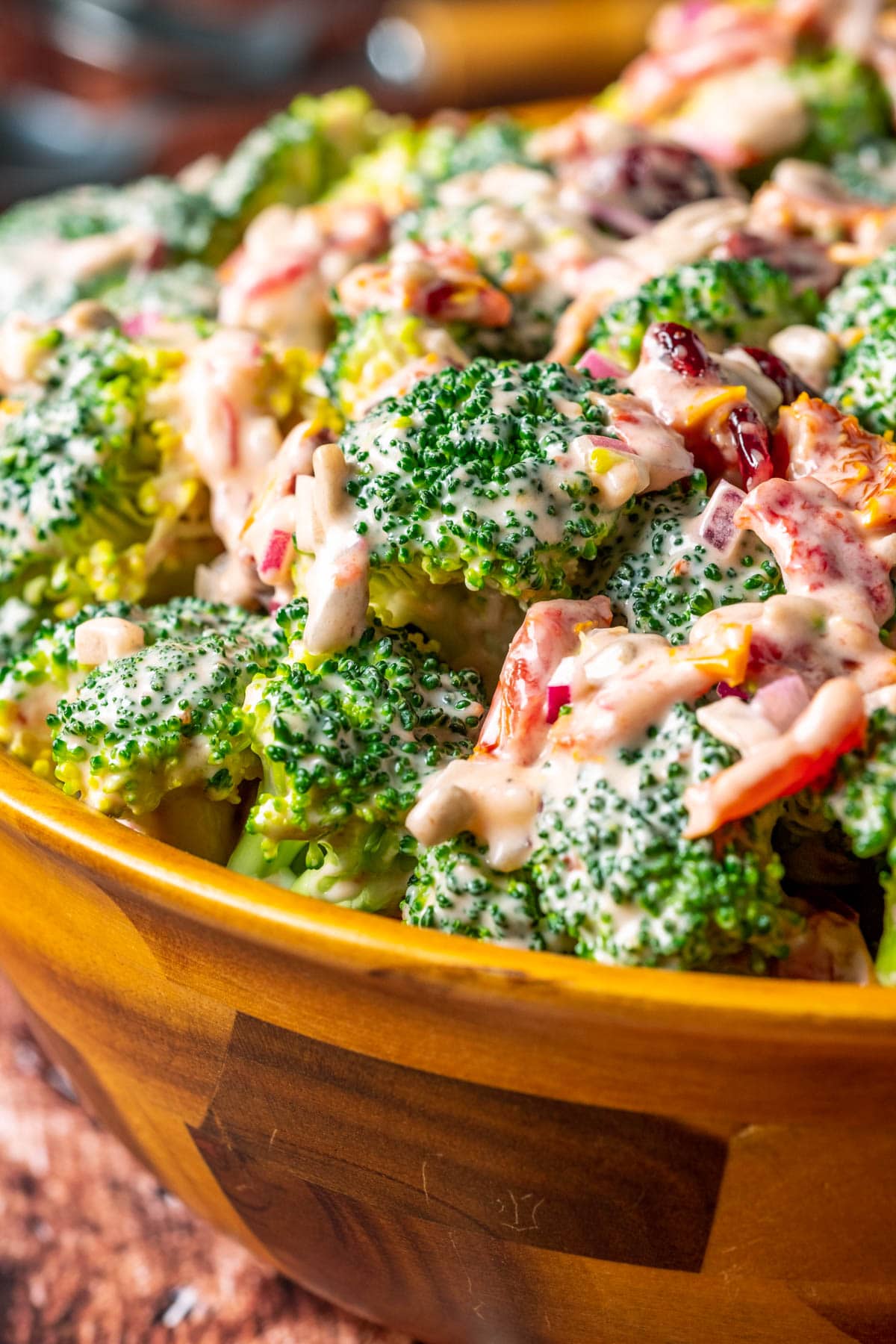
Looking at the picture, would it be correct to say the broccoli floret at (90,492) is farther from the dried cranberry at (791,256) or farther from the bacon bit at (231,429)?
the dried cranberry at (791,256)

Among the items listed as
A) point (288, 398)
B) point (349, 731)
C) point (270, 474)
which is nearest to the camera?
point (349, 731)

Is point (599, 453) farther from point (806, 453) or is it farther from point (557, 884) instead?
point (557, 884)

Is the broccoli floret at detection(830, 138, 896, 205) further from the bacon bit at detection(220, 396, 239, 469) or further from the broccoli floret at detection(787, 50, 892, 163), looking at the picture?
the bacon bit at detection(220, 396, 239, 469)

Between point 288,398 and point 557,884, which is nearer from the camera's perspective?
point 557,884

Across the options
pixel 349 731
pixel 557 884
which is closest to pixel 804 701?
pixel 557 884

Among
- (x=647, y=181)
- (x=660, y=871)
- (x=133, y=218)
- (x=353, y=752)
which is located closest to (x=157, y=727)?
(x=353, y=752)

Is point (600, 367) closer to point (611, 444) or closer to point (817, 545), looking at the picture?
point (611, 444)

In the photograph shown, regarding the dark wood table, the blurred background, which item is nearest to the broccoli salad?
the dark wood table
